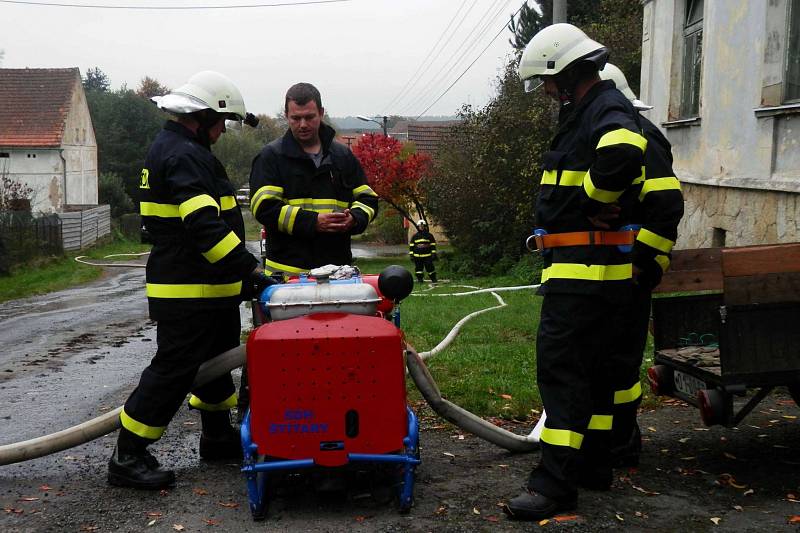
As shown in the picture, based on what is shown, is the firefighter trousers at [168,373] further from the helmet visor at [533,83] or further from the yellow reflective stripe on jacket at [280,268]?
the helmet visor at [533,83]

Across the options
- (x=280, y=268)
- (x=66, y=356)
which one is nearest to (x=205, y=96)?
(x=280, y=268)

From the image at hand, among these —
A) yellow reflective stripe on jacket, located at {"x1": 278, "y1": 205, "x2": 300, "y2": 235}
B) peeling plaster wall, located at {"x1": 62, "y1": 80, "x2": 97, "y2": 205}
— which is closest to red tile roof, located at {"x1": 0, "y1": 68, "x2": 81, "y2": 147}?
peeling plaster wall, located at {"x1": 62, "y1": 80, "x2": 97, "y2": 205}

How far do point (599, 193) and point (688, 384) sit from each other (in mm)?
1357

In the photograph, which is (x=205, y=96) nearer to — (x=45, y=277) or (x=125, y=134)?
(x=45, y=277)

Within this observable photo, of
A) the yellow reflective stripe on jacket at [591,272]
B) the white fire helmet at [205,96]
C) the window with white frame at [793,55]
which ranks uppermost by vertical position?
the window with white frame at [793,55]

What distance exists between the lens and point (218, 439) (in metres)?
4.99

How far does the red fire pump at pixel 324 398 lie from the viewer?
384 centimetres

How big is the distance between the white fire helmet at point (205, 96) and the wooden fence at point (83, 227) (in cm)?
2549

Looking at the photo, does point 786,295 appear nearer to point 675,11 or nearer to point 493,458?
point 493,458

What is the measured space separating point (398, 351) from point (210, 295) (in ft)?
4.19

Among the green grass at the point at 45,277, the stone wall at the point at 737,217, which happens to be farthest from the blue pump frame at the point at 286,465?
the green grass at the point at 45,277

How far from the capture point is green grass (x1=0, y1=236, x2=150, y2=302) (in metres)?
18.4

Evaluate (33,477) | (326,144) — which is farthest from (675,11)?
(33,477)

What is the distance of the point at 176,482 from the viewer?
15.1ft
